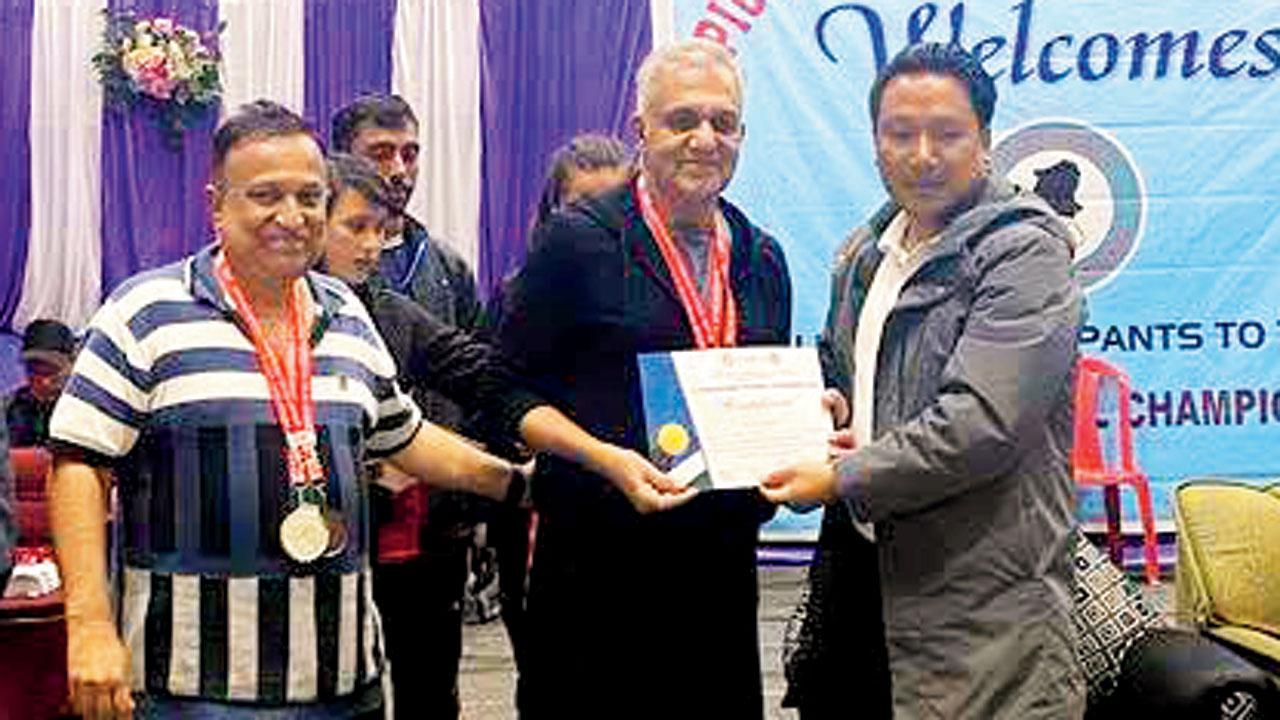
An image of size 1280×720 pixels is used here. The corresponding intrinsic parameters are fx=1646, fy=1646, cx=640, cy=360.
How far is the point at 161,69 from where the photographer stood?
273 inches

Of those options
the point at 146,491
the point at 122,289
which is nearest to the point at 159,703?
the point at 146,491

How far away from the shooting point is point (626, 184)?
2.49 metres

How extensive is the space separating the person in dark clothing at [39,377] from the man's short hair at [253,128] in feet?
13.2

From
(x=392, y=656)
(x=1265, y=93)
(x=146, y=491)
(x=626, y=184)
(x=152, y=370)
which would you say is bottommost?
(x=392, y=656)

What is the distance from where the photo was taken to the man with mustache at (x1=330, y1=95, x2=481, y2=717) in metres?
3.22

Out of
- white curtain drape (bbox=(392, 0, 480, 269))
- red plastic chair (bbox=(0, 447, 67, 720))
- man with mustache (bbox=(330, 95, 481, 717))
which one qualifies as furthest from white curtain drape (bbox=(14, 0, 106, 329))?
man with mustache (bbox=(330, 95, 481, 717))

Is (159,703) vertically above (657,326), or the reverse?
(657,326)

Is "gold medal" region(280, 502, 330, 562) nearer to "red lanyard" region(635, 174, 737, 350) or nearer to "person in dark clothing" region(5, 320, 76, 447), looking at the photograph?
"red lanyard" region(635, 174, 737, 350)

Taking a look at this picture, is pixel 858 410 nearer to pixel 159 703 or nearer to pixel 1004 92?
pixel 159 703

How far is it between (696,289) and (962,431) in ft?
1.54

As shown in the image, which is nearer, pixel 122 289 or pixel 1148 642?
pixel 122 289

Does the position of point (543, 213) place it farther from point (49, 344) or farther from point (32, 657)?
point (49, 344)

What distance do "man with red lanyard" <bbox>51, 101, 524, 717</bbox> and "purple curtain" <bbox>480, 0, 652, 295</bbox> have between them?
496cm

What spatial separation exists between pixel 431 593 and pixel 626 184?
122 cm
